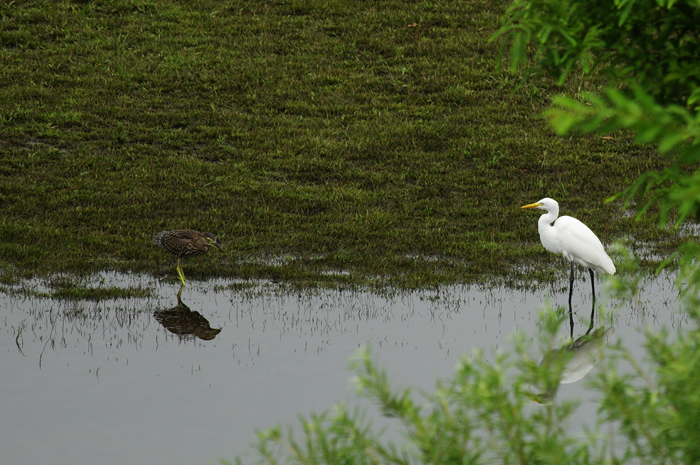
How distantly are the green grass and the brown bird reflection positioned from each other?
4.80ft

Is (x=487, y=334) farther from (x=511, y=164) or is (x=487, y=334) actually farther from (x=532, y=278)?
(x=511, y=164)

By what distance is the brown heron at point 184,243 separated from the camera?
1143 centimetres

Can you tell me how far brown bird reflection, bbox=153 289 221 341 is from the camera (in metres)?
9.82

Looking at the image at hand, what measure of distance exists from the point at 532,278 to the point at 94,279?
6.32 m

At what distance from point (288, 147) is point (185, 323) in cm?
784

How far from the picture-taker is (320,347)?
373 inches

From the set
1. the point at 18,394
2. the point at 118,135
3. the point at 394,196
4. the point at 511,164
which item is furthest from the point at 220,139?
the point at 18,394

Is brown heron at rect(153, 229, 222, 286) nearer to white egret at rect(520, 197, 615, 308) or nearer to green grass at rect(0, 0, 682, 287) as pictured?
green grass at rect(0, 0, 682, 287)

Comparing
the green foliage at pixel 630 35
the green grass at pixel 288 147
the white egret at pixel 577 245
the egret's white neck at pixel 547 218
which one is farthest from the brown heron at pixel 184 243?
the green foliage at pixel 630 35

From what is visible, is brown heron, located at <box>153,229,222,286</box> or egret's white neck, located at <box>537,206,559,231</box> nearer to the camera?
brown heron, located at <box>153,229,222,286</box>

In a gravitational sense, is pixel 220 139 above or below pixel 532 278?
above

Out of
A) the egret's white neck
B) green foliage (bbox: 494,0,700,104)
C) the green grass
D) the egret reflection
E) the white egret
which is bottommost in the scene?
the egret reflection

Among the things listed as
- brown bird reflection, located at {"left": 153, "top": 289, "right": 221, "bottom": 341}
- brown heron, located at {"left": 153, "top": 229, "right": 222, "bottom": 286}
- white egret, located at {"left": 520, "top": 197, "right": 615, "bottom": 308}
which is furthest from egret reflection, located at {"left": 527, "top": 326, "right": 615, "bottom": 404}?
brown heron, located at {"left": 153, "top": 229, "right": 222, "bottom": 286}

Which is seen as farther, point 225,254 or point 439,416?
point 225,254
